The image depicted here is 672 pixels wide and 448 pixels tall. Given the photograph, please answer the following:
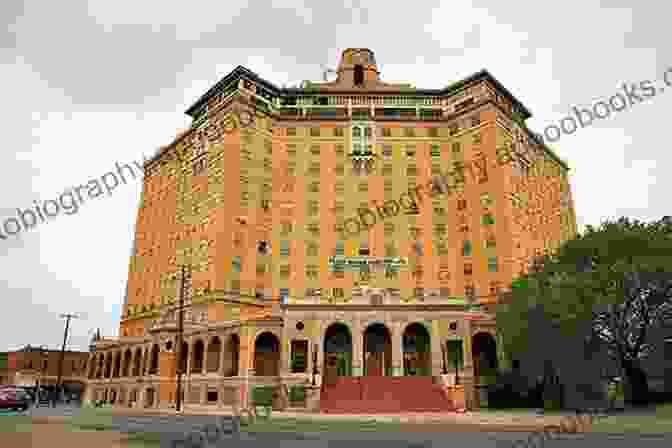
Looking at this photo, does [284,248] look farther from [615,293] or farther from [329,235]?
[615,293]

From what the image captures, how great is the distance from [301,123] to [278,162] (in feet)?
23.2

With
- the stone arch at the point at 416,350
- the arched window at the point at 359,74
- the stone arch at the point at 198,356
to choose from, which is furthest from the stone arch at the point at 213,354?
the arched window at the point at 359,74

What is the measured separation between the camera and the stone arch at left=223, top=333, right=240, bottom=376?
172 feet

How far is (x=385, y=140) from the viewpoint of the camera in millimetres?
72500

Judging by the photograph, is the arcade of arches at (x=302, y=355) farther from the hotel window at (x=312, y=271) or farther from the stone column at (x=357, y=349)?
the hotel window at (x=312, y=271)

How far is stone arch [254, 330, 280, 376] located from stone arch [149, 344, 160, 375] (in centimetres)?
1415

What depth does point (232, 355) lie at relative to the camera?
54000mm

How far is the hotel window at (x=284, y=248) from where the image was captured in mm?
66750

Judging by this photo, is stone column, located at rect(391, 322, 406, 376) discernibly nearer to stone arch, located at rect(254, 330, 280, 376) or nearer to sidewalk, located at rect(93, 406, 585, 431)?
stone arch, located at rect(254, 330, 280, 376)

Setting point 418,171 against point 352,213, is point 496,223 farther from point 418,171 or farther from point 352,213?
point 352,213

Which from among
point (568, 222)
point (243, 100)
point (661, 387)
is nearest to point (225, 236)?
point (243, 100)

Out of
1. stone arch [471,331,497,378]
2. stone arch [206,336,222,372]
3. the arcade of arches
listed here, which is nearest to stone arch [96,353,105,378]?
the arcade of arches

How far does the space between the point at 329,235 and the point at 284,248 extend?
6230mm

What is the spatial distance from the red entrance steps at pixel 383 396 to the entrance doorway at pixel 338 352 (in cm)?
659
